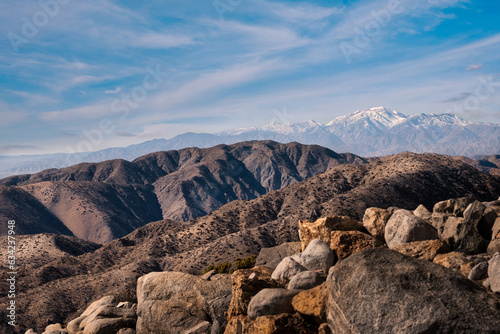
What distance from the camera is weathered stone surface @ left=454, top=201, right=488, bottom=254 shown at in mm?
16906

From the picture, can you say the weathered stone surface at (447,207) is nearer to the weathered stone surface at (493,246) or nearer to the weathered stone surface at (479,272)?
the weathered stone surface at (493,246)

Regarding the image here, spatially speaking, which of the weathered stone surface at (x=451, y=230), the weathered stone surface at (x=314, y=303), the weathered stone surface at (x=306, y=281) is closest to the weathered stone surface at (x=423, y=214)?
the weathered stone surface at (x=451, y=230)

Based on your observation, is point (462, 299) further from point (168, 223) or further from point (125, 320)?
point (168, 223)

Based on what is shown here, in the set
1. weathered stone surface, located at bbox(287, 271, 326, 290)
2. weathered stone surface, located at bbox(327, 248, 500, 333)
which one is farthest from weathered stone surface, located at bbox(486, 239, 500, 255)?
weathered stone surface, located at bbox(287, 271, 326, 290)

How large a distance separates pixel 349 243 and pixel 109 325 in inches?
503

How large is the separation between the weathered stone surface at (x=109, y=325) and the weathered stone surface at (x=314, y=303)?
10252 mm

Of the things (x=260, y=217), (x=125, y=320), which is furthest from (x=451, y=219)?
(x=260, y=217)

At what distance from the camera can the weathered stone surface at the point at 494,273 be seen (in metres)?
11.5

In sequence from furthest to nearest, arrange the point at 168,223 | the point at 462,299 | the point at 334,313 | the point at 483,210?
the point at 168,223
the point at 483,210
the point at 334,313
the point at 462,299

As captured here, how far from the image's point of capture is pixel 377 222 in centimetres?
2153

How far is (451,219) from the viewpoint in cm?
1902

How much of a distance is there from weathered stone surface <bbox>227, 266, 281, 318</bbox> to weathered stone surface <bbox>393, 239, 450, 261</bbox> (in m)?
5.88

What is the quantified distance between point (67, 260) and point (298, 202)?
239ft

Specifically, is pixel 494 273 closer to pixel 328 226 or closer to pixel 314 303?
pixel 314 303
